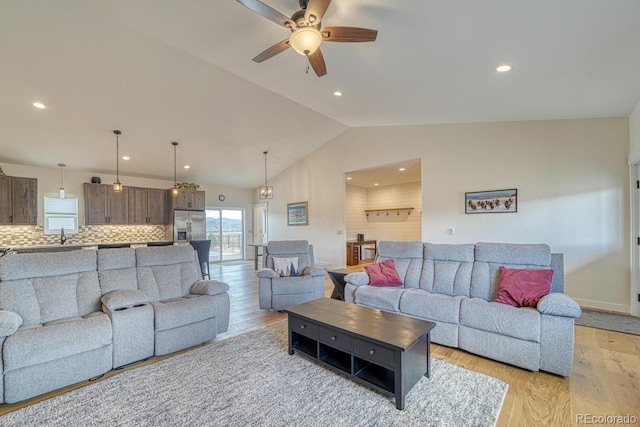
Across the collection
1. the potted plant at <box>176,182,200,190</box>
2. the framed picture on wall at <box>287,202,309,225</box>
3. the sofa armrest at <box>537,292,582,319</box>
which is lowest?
the sofa armrest at <box>537,292,582,319</box>

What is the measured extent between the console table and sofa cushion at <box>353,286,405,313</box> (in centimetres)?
492

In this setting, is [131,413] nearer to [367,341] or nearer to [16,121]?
[367,341]

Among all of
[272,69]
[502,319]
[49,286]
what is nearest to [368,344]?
[502,319]

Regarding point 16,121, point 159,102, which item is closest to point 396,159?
point 159,102

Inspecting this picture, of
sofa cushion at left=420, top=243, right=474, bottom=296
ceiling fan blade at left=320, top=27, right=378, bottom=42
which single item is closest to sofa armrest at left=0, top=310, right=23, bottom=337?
ceiling fan blade at left=320, top=27, right=378, bottom=42

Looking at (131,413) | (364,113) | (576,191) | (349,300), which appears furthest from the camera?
(364,113)

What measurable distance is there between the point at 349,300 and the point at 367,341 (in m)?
1.49

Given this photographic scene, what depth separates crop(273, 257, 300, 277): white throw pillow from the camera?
165 inches

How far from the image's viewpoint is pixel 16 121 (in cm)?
452

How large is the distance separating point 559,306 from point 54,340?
3978 millimetres

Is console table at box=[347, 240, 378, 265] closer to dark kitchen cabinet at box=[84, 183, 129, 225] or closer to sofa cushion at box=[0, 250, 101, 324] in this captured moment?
dark kitchen cabinet at box=[84, 183, 129, 225]

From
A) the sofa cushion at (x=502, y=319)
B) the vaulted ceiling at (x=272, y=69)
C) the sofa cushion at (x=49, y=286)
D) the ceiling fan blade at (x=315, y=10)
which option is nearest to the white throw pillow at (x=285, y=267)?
the sofa cushion at (x=49, y=286)

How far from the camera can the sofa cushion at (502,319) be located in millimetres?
2391

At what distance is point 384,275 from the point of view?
3.56 m
